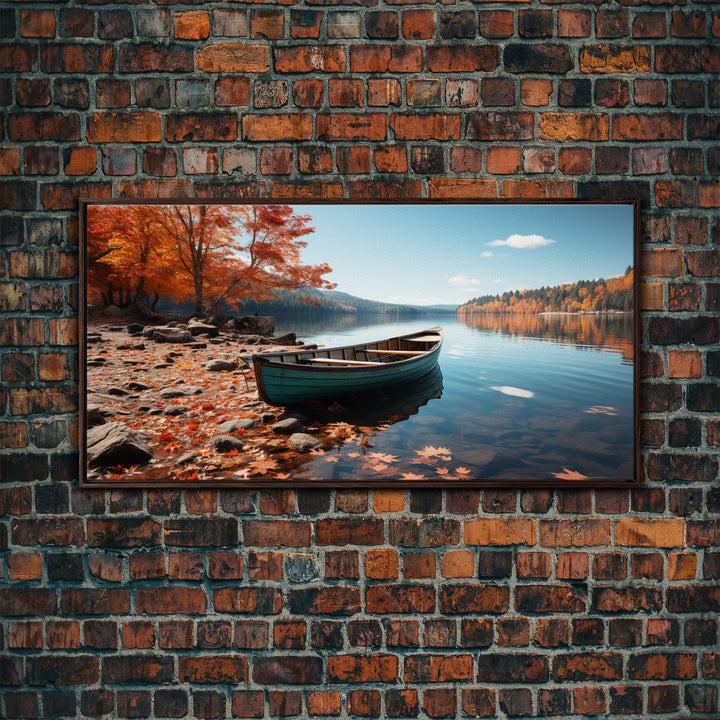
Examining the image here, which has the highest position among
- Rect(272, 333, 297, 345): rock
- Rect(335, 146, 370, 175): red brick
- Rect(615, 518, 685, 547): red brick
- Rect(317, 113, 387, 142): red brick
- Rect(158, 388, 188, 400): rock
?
Rect(317, 113, 387, 142): red brick

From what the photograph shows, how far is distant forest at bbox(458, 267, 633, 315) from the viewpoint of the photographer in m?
1.90

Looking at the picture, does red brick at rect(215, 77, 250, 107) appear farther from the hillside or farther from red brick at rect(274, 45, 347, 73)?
the hillside

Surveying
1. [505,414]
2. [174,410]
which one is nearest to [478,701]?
[505,414]

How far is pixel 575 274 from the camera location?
193 cm

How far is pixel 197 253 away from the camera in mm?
1940

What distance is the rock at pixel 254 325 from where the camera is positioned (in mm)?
1944

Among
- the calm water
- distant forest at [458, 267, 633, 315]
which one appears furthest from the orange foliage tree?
distant forest at [458, 267, 633, 315]

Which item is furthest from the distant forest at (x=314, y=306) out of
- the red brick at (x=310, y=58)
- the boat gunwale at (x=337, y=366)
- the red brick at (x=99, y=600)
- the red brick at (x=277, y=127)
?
the red brick at (x=99, y=600)

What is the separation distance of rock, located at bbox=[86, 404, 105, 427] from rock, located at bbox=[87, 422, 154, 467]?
2 centimetres

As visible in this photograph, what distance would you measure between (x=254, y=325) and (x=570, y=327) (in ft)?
4.20

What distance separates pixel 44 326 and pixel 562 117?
229 cm

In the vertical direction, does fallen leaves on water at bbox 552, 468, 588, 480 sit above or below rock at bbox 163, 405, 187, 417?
below

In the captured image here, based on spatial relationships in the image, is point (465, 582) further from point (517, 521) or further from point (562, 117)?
point (562, 117)

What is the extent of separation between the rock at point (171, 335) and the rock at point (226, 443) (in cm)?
43
